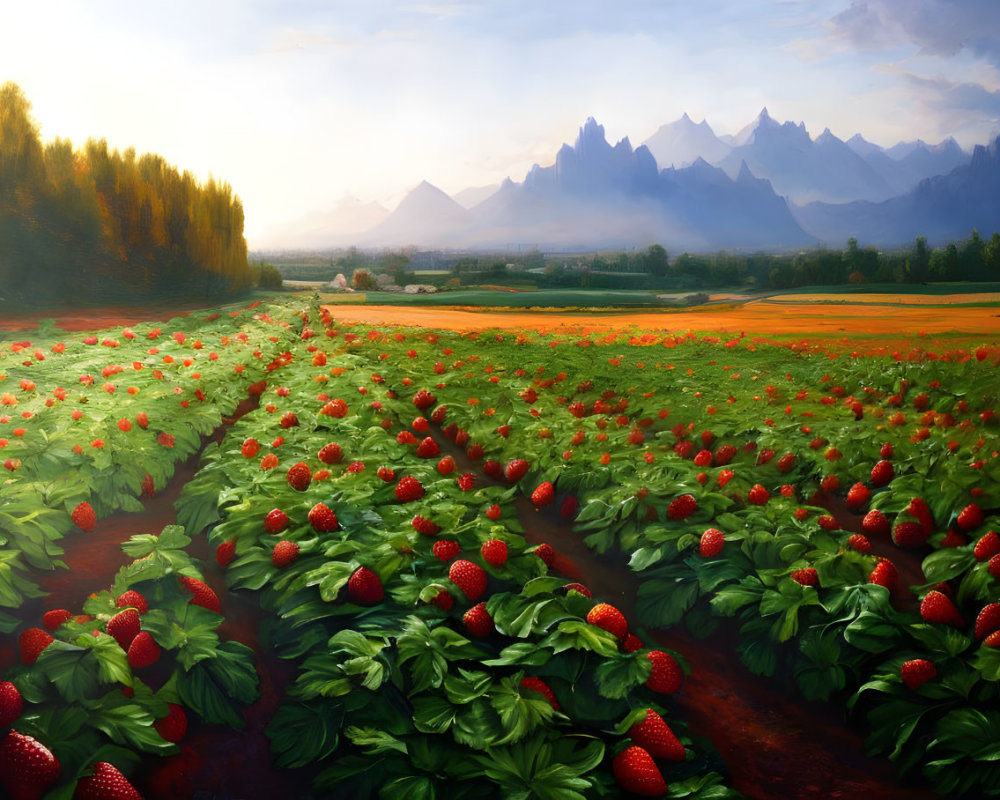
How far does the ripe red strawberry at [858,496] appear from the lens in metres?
2.98

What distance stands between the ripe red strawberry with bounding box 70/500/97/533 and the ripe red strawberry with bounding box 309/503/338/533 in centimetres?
89

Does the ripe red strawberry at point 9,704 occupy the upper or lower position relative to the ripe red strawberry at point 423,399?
lower

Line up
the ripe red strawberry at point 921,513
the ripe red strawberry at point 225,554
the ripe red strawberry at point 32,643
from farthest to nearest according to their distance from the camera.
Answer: the ripe red strawberry at point 921,513
the ripe red strawberry at point 225,554
the ripe red strawberry at point 32,643

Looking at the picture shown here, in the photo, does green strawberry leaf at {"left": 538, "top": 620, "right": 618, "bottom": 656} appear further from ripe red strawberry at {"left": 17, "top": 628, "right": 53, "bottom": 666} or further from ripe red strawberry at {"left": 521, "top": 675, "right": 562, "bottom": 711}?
ripe red strawberry at {"left": 17, "top": 628, "right": 53, "bottom": 666}

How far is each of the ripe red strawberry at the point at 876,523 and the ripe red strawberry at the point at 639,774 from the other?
5.29ft

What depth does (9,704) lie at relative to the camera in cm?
177

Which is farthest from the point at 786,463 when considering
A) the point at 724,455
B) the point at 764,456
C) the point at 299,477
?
the point at 299,477

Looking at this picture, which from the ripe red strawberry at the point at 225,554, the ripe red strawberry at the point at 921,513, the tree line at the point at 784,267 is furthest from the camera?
the tree line at the point at 784,267

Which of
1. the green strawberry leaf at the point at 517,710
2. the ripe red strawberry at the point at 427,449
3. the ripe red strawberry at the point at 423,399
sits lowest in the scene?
the green strawberry leaf at the point at 517,710

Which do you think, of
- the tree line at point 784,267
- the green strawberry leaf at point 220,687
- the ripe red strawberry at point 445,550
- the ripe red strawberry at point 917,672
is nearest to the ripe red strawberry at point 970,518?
the ripe red strawberry at point 917,672

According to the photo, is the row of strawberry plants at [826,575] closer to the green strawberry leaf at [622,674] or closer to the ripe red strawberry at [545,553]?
the ripe red strawberry at [545,553]

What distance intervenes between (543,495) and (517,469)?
0.30m

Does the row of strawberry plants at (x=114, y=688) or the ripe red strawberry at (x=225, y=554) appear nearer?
the row of strawberry plants at (x=114, y=688)

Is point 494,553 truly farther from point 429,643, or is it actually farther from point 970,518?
point 970,518
